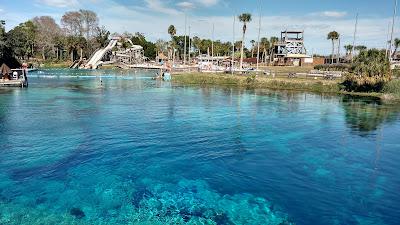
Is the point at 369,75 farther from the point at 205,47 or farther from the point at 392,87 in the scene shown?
the point at 205,47

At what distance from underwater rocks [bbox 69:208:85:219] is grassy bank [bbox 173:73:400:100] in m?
44.1

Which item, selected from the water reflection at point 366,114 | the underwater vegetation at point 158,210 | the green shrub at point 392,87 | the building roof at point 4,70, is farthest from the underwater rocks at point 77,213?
the building roof at point 4,70

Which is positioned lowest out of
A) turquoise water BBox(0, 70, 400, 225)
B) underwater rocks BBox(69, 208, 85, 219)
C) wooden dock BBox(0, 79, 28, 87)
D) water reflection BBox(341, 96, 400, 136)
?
underwater rocks BBox(69, 208, 85, 219)

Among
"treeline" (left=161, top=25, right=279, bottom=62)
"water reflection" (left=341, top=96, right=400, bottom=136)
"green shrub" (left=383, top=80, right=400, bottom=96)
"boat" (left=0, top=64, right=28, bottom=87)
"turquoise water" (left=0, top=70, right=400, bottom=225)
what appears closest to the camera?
"turquoise water" (left=0, top=70, right=400, bottom=225)

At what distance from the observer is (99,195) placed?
15641 mm

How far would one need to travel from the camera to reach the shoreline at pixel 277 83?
51.4m

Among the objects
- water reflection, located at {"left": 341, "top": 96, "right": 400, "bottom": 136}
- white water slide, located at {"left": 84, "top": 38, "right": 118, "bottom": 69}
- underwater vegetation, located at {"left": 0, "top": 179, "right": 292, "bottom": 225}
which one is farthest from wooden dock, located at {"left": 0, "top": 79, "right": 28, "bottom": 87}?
white water slide, located at {"left": 84, "top": 38, "right": 118, "bottom": 69}

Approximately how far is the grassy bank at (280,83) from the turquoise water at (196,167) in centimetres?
1409

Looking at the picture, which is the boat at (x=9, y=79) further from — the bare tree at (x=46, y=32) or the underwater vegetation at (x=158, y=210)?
the bare tree at (x=46, y=32)

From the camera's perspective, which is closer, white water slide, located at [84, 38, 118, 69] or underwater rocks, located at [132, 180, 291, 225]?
underwater rocks, located at [132, 180, 291, 225]

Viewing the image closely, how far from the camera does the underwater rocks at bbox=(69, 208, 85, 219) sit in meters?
13.7

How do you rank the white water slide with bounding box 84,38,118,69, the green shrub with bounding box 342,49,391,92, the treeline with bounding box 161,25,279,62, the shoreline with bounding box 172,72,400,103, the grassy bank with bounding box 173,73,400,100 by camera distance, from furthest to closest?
the treeline with bounding box 161,25,279,62 < the white water slide with bounding box 84,38,118,69 < the shoreline with bounding box 172,72,400,103 < the green shrub with bounding box 342,49,391,92 < the grassy bank with bounding box 173,73,400,100

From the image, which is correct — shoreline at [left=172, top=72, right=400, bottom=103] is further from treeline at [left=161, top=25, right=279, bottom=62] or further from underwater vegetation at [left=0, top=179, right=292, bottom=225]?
treeline at [left=161, top=25, right=279, bottom=62]

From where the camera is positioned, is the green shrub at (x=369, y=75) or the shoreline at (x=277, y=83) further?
the shoreline at (x=277, y=83)
